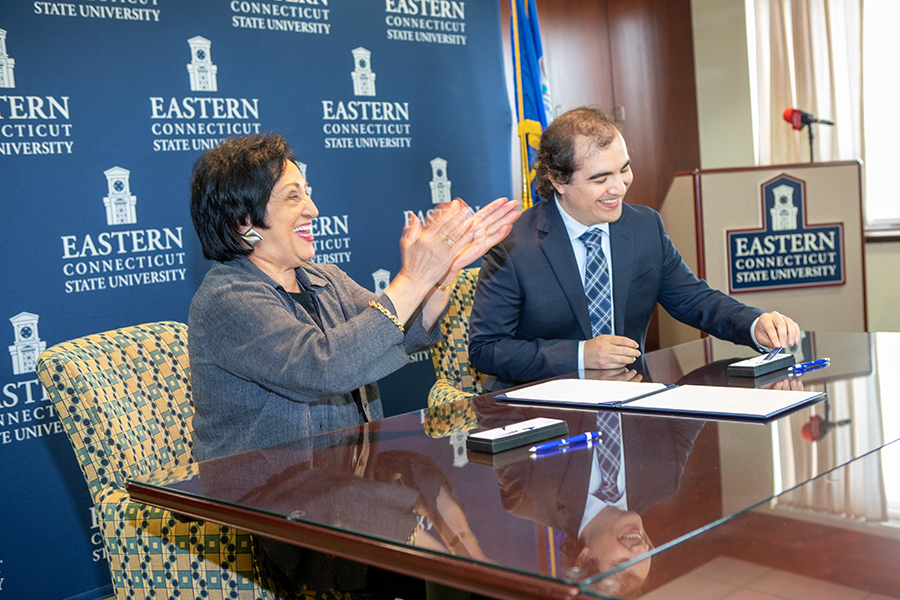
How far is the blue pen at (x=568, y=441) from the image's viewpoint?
1286 millimetres

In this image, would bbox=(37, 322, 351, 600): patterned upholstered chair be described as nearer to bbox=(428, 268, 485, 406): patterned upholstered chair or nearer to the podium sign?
bbox=(428, 268, 485, 406): patterned upholstered chair

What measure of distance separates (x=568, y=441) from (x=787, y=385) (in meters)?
0.61

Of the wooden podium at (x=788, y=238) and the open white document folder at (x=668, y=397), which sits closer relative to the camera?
the open white document folder at (x=668, y=397)

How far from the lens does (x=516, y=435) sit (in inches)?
52.3

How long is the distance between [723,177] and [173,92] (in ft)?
8.72

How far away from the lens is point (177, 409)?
1.94m

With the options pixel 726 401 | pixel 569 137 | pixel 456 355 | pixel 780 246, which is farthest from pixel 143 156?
pixel 780 246

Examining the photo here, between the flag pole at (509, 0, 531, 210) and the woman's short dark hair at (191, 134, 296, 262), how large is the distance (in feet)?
7.59

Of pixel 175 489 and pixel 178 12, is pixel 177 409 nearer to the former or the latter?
pixel 175 489

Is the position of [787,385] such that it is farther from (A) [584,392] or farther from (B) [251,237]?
(B) [251,237]

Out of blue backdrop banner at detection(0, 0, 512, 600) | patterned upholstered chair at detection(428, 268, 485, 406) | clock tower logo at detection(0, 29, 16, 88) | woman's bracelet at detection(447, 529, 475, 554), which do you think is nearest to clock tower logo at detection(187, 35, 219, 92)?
blue backdrop banner at detection(0, 0, 512, 600)

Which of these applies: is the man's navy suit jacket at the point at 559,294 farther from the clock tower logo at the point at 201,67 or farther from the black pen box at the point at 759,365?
the clock tower logo at the point at 201,67

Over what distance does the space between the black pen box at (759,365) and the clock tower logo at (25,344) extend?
2.26 meters

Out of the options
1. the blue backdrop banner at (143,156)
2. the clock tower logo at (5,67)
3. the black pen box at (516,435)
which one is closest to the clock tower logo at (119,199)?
the blue backdrop banner at (143,156)
